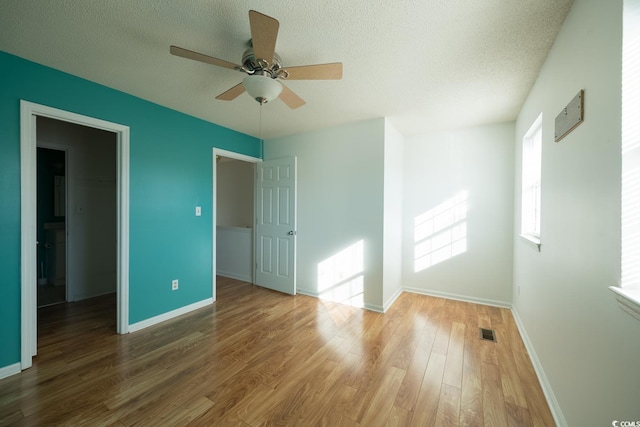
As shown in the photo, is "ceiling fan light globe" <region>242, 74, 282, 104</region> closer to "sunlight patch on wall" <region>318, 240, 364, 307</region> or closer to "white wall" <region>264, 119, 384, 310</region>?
"white wall" <region>264, 119, 384, 310</region>

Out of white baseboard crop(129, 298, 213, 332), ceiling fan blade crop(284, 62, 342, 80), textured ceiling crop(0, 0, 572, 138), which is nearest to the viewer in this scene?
textured ceiling crop(0, 0, 572, 138)

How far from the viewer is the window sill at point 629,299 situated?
32.7 inches

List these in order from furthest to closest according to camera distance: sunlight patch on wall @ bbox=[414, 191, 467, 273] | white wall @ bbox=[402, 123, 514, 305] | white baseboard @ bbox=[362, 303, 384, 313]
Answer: sunlight patch on wall @ bbox=[414, 191, 467, 273]
white wall @ bbox=[402, 123, 514, 305]
white baseboard @ bbox=[362, 303, 384, 313]

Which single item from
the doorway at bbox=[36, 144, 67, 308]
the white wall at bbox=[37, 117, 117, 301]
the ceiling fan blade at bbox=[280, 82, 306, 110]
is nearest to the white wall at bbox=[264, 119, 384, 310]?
the ceiling fan blade at bbox=[280, 82, 306, 110]

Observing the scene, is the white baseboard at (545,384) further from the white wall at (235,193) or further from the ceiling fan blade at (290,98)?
the white wall at (235,193)

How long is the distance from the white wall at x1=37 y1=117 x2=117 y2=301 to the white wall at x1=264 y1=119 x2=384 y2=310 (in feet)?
8.88

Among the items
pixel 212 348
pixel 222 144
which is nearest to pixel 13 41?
pixel 222 144

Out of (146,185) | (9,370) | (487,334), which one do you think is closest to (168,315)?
(9,370)

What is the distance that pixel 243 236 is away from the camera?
4484 mm

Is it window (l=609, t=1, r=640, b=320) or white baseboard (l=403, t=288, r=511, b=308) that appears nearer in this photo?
window (l=609, t=1, r=640, b=320)

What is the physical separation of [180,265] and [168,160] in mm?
1309

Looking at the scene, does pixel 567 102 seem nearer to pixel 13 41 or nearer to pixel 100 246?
pixel 13 41

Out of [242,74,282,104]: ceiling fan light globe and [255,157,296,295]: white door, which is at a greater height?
[242,74,282,104]: ceiling fan light globe

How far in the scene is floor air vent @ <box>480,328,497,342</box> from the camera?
247 centimetres
